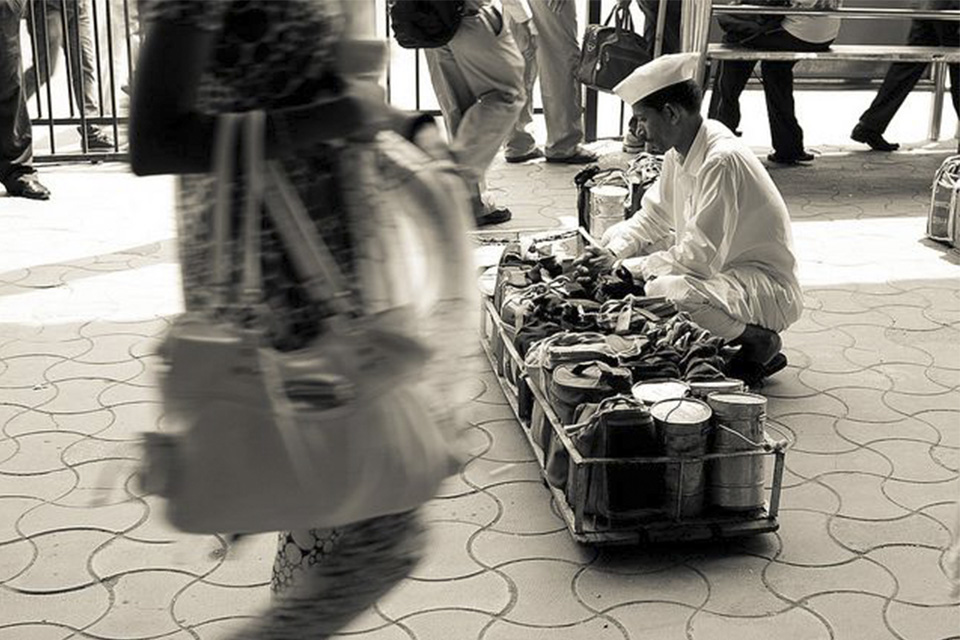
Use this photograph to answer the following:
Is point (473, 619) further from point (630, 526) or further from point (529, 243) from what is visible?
point (529, 243)

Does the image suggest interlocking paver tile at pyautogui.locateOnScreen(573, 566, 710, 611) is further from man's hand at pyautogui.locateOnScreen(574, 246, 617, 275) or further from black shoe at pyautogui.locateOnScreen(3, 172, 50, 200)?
black shoe at pyautogui.locateOnScreen(3, 172, 50, 200)

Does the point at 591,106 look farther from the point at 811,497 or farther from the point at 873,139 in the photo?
the point at 811,497

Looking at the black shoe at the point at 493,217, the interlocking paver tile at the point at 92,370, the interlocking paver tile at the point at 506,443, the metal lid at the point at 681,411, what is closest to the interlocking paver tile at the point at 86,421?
the interlocking paver tile at the point at 92,370

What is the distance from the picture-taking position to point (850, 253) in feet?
18.9

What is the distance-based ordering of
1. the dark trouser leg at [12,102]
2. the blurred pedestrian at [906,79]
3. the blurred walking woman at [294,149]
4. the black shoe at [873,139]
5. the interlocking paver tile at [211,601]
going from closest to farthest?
the blurred walking woman at [294,149] → the interlocking paver tile at [211,601] → the dark trouser leg at [12,102] → the blurred pedestrian at [906,79] → the black shoe at [873,139]

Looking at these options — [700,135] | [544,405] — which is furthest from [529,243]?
[544,405]

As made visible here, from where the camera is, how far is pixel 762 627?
279 cm

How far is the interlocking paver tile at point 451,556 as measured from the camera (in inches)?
119

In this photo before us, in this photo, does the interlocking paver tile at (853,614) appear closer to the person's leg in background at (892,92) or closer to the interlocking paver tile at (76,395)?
the interlocking paver tile at (76,395)

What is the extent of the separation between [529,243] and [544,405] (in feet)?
4.82

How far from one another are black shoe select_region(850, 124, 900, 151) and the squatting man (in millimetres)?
4260

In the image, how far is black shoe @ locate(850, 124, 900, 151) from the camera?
26.2ft

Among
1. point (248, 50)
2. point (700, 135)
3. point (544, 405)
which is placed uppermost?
point (248, 50)

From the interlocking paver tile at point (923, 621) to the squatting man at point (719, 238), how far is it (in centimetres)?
133
